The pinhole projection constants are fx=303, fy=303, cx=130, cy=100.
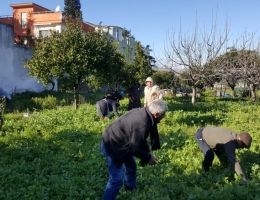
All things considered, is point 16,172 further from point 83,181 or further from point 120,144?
point 120,144

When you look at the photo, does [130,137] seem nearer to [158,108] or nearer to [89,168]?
[158,108]

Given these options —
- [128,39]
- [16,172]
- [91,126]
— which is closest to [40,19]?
[128,39]

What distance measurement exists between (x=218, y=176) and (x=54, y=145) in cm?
409

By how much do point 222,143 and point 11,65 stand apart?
1936cm

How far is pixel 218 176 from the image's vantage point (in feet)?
16.5

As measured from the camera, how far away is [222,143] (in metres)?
5.08

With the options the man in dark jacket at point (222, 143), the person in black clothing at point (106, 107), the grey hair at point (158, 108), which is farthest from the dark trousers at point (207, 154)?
the person in black clothing at point (106, 107)

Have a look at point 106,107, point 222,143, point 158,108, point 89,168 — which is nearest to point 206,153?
point 222,143

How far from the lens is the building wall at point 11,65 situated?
20656 mm

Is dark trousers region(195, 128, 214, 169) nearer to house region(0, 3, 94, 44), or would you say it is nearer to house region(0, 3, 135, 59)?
house region(0, 3, 135, 59)

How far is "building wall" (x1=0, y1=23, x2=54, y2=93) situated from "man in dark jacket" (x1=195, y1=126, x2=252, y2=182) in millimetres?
17937

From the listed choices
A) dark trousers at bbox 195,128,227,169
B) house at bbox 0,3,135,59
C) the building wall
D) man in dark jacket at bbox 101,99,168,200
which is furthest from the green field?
house at bbox 0,3,135,59

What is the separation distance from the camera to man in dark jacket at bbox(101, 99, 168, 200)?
3664mm

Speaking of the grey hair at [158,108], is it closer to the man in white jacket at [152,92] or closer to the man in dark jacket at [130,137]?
the man in dark jacket at [130,137]
